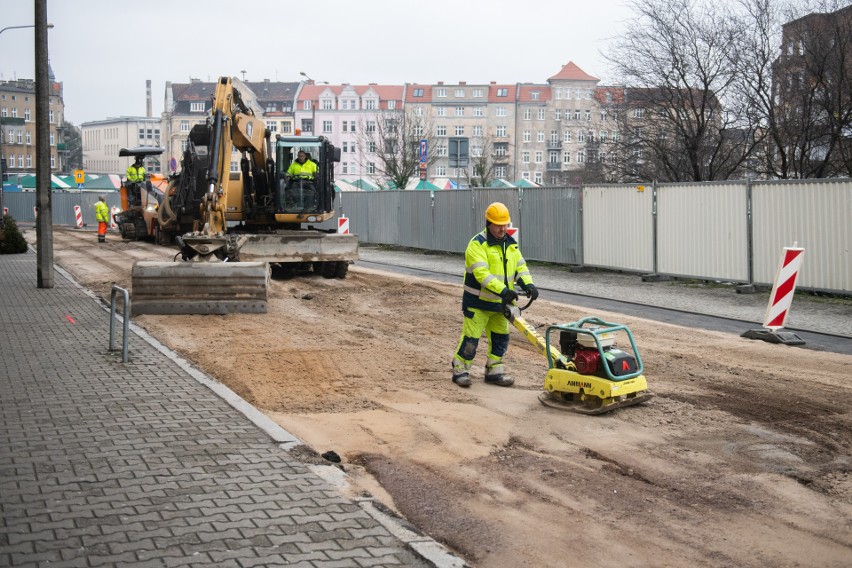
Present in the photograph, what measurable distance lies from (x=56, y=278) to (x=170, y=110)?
334 ft

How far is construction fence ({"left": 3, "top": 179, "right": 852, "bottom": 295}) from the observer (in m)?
17.3

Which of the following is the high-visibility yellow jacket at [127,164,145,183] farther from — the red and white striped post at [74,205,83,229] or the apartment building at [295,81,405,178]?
the apartment building at [295,81,405,178]

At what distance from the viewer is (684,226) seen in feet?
67.2

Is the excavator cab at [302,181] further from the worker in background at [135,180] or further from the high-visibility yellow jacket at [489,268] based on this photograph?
the worker in background at [135,180]

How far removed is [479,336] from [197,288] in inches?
261

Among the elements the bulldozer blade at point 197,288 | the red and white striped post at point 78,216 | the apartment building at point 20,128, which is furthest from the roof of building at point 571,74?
the bulldozer blade at point 197,288

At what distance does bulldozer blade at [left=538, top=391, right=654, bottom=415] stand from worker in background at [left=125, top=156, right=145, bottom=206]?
3131 centimetres

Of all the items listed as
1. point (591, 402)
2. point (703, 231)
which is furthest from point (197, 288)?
point (703, 231)

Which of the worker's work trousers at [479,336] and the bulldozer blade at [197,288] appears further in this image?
the bulldozer blade at [197,288]

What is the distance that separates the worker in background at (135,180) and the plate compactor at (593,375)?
31.3 meters

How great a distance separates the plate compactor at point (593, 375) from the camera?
8680 mm

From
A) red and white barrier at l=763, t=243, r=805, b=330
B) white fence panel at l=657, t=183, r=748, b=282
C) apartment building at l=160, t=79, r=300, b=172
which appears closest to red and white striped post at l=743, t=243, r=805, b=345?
red and white barrier at l=763, t=243, r=805, b=330

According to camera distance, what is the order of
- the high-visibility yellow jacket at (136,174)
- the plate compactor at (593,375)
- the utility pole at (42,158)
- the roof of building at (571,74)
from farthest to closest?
1. the roof of building at (571,74)
2. the high-visibility yellow jacket at (136,174)
3. the utility pole at (42,158)
4. the plate compactor at (593,375)

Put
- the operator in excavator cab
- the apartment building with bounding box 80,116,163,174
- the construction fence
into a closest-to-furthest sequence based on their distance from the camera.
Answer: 1. the construction fence
2. the operator in excavator cab
3. the apartment building with bounding box 80,116,163,174
